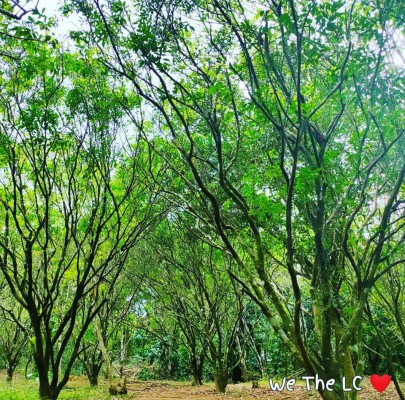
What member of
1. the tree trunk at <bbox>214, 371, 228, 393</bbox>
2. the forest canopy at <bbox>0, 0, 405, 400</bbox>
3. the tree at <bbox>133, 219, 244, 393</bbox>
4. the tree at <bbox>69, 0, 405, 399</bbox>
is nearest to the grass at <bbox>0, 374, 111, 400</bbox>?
the forest canopy at <bbox>0, 0, 405, 400</bbox>

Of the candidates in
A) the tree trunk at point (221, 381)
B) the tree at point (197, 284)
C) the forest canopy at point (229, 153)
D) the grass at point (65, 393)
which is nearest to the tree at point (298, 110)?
the forest canopy at point (229, 153)

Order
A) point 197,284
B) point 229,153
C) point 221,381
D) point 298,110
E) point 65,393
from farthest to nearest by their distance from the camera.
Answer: point 197,284, point 65,393, point 221,381, point 229,153, point 298,110

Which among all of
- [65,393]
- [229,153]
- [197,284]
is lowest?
[65,393]

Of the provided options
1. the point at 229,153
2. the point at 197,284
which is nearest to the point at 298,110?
the point at 229,153

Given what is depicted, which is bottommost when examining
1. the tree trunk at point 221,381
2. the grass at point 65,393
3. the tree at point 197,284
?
the grass at point 65,393

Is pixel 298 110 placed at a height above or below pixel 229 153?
below

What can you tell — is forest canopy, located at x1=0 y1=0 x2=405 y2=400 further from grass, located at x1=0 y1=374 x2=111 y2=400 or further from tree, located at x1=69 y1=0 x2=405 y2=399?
grass, located at x1=0 y1=374 x2=111 y2=400

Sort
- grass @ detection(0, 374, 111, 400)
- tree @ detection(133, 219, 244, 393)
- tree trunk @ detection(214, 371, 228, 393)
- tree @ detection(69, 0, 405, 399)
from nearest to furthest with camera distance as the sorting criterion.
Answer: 1. tree @ detection(69, 0, 405, 399)
2. grass @ detection(0, 374, 111, 400)
3. tree trunk @ detection(214, 371, 228, 393)
4. tree @ detection(133, 219, 244, 393)

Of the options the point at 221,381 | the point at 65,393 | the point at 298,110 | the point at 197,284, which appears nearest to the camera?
the point at 298,110

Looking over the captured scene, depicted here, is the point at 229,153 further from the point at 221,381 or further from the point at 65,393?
the point at 65,393

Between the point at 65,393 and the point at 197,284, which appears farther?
the point at 197,284

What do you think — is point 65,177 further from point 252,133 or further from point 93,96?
point 252,133

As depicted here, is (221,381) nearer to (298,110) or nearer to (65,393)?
(65,393)

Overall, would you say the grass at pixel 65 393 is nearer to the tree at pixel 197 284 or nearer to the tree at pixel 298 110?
the tree at pixel 197 284
